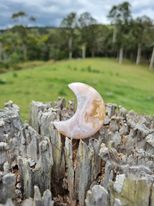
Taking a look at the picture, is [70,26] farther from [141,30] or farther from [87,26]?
[141,30]

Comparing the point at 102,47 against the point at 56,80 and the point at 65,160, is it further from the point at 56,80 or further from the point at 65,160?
the point at 65,160

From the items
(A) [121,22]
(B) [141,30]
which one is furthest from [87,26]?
(B) [141,30]

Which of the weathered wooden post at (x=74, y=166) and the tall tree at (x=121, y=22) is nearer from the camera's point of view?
the weathered wooden post at (x=74, y=166)

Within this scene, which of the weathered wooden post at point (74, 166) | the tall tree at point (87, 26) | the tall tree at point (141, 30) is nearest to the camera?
the weathered wooden post at point (74, 166)

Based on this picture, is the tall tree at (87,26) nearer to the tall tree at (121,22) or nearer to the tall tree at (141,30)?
Answer: the tall tree at (121,22)

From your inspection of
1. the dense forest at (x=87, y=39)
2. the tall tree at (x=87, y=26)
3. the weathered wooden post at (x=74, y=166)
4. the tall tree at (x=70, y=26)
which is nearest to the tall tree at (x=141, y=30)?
the dense forest at (x=87, y=39)

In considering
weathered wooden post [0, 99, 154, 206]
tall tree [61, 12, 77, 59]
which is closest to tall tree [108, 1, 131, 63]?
tall tree [61, 12, 77, 59]

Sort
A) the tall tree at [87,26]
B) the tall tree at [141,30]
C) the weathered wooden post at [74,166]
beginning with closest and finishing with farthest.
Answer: the weathered wooden post at [74,166] < the tall tree at [141,30] < the tall tree at [87,26]

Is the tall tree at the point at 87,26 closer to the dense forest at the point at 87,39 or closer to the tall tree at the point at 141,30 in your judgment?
the dense forest at the point at 87,39
